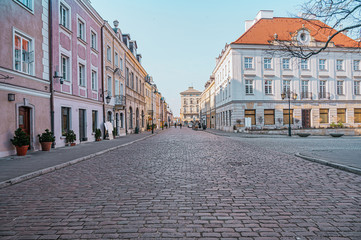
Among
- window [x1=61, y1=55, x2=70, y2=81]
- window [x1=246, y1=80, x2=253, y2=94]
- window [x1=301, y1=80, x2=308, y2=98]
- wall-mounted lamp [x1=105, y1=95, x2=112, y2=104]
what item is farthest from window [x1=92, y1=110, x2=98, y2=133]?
window [x1=301, y1=80, x2=308, y2=98]

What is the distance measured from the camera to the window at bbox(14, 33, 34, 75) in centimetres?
1204

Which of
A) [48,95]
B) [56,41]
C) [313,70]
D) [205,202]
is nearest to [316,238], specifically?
[205,202]

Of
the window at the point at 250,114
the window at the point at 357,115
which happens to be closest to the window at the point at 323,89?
the window at the point at 357,115

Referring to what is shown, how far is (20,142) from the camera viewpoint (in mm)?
11273

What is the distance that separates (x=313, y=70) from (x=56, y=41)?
115ft

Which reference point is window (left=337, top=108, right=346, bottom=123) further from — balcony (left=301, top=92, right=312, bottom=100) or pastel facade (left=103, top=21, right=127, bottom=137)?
pastel facade (left=103, top=21, right=127, bottom=137)

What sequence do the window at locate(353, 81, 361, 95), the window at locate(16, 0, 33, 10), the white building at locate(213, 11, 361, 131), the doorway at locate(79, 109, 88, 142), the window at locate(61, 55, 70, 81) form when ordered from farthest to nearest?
the window at locate(353, 81, 361, 95) → the white building at locate(213, 11, 361, 131) → the doorway at locate(79, 109, 88, 142) → the window at locate(61, 55, 70, 81) → the window at locate(16, 0, 33, 10)

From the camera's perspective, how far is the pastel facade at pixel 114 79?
2416 cm

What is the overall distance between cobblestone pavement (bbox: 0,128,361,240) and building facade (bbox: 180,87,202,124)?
120 metres

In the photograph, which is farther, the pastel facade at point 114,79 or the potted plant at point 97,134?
the pastel facade at point 114,79

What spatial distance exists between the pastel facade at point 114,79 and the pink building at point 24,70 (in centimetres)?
931

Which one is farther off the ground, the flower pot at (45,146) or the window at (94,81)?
the window at (94,81)

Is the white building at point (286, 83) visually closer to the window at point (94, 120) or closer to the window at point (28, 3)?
the window at point (94, 120)

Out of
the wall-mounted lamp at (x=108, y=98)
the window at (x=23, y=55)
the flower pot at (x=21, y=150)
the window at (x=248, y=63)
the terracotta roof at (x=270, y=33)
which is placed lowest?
the flower pot at (x=21, y=150)
